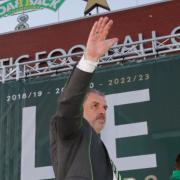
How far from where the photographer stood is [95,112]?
1.90 meters

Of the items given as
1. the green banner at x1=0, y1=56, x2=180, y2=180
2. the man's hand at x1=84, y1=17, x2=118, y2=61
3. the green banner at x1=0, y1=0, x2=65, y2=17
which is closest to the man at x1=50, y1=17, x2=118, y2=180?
the man's hand at x1=84, y1=17, x2=118, y2=61

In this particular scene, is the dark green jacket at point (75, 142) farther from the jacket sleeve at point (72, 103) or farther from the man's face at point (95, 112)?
the man's face at point (95, 112)

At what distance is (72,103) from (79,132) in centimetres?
13

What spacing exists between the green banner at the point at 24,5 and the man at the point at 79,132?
7.91 m

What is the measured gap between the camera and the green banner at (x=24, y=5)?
9.52m

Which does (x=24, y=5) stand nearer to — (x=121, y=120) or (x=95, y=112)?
(x=121, y=120)

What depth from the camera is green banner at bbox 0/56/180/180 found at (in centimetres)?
548

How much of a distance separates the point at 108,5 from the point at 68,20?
0.98 m

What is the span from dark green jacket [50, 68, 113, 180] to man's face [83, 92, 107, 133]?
113 mm

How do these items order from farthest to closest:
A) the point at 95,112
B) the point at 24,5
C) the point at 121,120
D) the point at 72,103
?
the point at 24,5
the point at 121,120
the point at 95,112
the point at 72,103

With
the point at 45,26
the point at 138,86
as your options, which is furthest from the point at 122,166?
the point at 45,26

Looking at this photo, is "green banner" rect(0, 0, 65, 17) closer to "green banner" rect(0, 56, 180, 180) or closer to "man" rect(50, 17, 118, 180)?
"green banner" rect(0, 56, 180, 180)

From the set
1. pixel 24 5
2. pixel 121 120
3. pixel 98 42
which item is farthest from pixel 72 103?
pixel 24 5

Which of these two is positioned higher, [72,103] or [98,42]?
[98,42]
